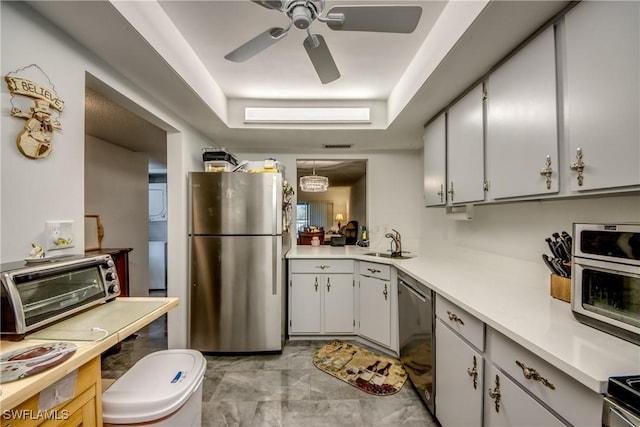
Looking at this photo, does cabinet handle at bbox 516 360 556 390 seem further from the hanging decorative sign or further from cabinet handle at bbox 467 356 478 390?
the hanging decorative sign

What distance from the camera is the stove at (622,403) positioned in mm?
597

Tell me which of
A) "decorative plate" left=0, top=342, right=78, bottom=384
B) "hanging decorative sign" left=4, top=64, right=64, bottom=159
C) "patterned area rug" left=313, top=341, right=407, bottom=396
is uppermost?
"hanging decorative sign" left=4, top=64, right=64, bottom=159

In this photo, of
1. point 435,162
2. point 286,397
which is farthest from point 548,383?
point 435,162

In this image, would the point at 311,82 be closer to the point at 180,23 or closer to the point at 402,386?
the point at 180,23

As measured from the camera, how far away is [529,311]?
1161 millimetres

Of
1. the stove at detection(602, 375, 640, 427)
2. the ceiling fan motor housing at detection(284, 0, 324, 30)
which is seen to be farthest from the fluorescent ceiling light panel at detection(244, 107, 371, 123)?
the stove at detection(602, 375, 640, 427)

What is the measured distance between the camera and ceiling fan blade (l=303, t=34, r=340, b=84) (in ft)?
4.15

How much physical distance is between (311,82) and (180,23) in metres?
0.99

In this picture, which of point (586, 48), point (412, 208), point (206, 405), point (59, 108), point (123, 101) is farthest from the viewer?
point (412, 208)

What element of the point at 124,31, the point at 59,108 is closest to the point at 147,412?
the point at 59,108

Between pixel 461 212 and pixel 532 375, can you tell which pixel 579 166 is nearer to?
pixel 532 375

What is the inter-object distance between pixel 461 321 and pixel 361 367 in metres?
1.25

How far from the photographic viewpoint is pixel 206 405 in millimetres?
1818

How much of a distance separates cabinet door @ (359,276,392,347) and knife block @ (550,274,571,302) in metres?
1.23
